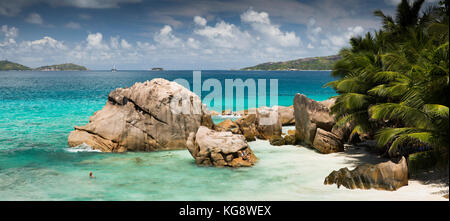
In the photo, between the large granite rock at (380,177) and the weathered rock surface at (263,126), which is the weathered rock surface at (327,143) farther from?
the large granite rock at (380,177)

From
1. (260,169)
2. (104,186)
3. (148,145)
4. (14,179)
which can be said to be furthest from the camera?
(148,145)

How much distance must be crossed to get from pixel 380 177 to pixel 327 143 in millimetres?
6474

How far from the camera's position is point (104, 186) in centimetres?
1380

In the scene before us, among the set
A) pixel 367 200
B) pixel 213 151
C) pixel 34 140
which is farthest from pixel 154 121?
pixel 367 200

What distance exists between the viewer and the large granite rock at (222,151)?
16.4 m

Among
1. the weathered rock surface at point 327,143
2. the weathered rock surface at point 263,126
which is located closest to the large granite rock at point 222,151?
the weathered rock surface at point 327,143

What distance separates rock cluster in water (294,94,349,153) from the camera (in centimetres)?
1870

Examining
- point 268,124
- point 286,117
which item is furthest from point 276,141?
point 286,117

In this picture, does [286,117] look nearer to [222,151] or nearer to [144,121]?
[144,121]

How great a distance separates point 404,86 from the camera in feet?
41.3

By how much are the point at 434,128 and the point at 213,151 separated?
30.9 feet

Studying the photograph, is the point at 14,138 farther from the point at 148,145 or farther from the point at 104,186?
the point at 104,186

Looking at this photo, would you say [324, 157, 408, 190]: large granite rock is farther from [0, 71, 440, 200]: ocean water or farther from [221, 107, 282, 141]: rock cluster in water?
[221, 107, 282, 141]: rock cluster in water
